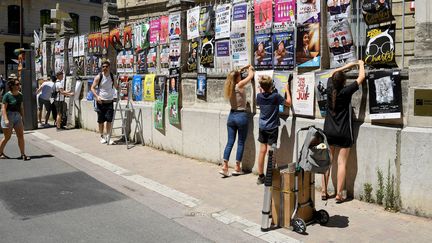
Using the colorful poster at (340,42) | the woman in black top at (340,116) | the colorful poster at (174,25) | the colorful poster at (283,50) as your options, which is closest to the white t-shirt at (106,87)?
the colorful poster at (174,25)

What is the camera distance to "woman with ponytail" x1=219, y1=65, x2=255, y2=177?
24.2 feet

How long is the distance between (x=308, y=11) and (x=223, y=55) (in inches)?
85.4

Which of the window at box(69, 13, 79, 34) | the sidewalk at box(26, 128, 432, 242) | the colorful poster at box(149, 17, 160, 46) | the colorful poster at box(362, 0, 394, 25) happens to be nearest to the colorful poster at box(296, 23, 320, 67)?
the colorful poster at box(362, 0, 394, 25)

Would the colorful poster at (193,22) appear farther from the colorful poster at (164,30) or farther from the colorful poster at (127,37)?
the colorful poster at (127,37)

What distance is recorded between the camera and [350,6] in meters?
6.11

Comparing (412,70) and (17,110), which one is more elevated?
(412,70)

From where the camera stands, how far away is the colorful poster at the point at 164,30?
995cm

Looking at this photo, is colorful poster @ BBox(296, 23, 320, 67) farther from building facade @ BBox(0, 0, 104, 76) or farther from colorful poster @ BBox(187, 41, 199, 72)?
building facade @ BBox(0, 0, 104, 76)

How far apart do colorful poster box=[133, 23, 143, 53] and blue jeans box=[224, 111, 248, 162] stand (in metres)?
4.51

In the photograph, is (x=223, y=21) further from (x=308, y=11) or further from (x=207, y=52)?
(x=308, y=11)

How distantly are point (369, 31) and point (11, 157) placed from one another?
25.8ft

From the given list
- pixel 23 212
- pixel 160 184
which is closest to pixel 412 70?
pixel 160 184

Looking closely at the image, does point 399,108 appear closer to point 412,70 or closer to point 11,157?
point 412,70

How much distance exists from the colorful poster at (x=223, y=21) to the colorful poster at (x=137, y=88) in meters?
3.24
